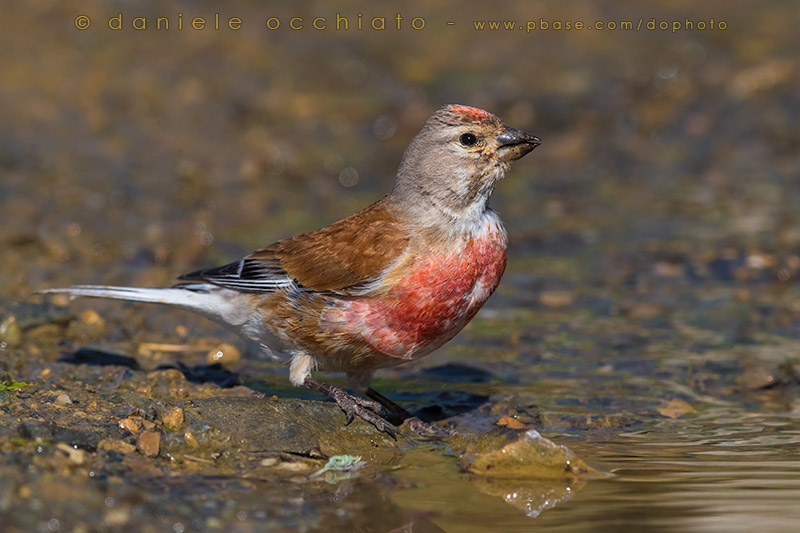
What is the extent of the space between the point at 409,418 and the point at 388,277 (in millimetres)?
756

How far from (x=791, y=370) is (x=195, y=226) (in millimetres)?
4628

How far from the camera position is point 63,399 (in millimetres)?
5160

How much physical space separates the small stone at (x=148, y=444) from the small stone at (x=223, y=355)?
1.85 meters

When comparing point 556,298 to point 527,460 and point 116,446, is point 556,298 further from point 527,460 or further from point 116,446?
point 116,446

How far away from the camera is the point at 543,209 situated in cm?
941

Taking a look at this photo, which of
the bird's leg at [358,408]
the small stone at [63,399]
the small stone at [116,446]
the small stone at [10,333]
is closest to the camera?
the small stone at [116,446]

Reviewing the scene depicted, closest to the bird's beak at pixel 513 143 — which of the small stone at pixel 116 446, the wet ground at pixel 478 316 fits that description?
the wet ground at pixel 478 316

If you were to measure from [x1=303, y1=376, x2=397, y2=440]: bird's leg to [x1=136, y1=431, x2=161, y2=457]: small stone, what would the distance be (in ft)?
3.29

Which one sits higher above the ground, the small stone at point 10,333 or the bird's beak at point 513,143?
the bird's beak at point 513,143

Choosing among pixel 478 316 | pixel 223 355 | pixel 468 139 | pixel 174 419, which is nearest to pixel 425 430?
pixel 174 419

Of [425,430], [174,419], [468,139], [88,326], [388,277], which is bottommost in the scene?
[425,430]

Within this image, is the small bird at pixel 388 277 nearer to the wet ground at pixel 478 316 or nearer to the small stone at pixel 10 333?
the wet ground at pixel 478 316

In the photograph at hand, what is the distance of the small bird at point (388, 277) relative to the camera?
17.8 ft

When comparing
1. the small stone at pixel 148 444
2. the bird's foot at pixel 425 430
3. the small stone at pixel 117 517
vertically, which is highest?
the small stone at pixel 148 444
